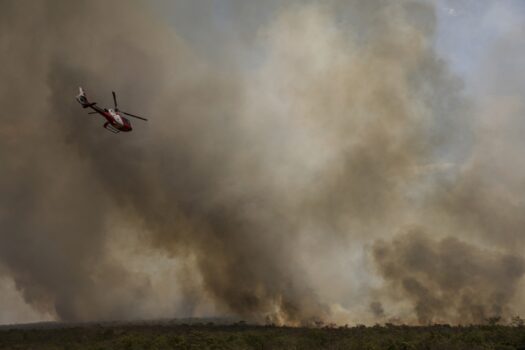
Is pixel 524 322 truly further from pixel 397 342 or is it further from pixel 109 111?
pixel 109 111

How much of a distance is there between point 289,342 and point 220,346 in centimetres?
959

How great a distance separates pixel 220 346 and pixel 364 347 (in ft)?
58.2

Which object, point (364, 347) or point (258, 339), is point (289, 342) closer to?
point (258, 339)

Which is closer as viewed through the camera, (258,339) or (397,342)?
(397,342)

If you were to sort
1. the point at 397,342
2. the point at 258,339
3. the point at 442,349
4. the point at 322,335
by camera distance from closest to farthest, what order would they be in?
the point at 442,349 < the point at 397,342 < the point at 258,339 < the point at 322,335

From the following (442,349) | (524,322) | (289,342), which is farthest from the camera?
(524,322)

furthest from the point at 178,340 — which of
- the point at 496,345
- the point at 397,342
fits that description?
the point at 496,345

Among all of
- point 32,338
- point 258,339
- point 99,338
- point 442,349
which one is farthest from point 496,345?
point 32,338

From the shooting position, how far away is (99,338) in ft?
280

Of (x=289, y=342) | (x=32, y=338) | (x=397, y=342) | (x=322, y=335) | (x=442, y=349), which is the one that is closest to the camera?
(x=442, y=349)

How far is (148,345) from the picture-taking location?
2591 inches

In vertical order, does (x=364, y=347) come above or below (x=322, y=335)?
below

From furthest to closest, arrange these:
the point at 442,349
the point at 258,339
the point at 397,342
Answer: the point at 258,339 < the point at 397,342 < the point at 442,349

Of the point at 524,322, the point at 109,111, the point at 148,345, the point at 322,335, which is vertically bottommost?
the point at 148,345
